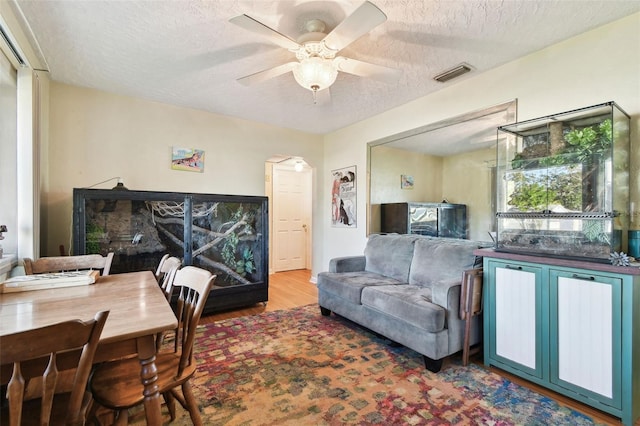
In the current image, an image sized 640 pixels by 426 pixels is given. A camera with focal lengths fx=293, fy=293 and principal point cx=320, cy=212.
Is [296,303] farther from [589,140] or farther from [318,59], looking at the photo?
[589,140]

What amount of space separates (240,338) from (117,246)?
159cm

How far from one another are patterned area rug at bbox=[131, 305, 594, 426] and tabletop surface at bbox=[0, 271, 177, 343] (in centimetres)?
77

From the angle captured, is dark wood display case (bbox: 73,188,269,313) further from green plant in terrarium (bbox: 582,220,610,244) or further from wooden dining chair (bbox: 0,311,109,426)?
green plant in terrarium (bbox: 582,220,610,244)

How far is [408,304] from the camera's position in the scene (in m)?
2.32

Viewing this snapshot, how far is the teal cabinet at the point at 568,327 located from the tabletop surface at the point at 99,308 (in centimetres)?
220

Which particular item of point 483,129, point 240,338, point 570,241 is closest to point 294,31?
point 483,129

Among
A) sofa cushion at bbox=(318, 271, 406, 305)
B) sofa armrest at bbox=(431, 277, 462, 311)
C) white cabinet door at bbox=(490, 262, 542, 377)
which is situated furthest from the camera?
sofa cushion at bbox=(318, 271, 406, 305)

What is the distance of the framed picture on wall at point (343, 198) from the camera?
14.1 ft

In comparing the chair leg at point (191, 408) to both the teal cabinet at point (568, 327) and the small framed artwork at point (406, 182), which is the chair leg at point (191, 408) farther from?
the small framed artwork at point (406, 182)

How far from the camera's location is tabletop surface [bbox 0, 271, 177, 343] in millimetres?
1056

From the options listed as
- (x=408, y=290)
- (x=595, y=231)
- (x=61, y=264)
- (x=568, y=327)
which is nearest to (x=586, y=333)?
(x=568, y=327)

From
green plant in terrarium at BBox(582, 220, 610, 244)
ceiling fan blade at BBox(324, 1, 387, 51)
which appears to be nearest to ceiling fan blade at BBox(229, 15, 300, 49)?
ceiling fan blade at BBox(324, 1, 387, 51)

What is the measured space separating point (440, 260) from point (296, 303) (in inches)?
76.7

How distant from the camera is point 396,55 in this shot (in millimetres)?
2430
